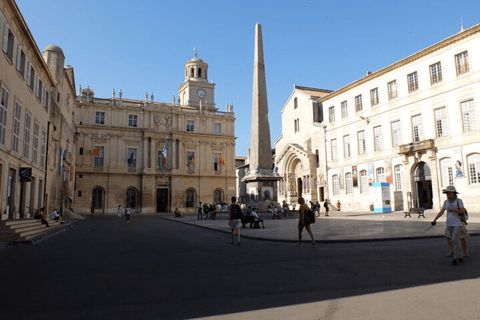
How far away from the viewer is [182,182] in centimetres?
4762

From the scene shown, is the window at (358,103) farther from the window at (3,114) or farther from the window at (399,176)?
the window at (3,114)

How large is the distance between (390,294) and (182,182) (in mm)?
43906

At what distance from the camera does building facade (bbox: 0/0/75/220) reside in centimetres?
1614

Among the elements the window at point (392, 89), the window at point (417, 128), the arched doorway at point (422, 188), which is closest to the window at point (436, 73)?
the window at point (417, 128)

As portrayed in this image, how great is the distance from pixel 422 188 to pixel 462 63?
10298 mm

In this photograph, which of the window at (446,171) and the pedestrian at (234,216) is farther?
the window at (446,171)

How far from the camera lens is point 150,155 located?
46.7 meters

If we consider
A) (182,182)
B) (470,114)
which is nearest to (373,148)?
(470,114)

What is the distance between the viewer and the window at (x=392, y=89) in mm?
32844

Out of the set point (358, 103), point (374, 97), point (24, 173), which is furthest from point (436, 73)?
point (24, 173)

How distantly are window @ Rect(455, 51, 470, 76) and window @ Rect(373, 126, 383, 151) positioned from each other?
8443 mm

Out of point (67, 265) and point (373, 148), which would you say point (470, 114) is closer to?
point (373, 148)

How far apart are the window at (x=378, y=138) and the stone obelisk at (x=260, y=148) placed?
1532 cm

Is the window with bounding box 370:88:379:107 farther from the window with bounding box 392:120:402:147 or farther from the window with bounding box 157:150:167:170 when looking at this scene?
the window with bounding box 157:150:167:170
